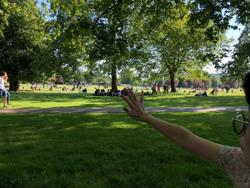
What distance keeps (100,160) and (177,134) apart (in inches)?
196

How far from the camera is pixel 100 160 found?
297 inches

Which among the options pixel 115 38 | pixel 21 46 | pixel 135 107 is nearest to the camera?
pixel 135 107

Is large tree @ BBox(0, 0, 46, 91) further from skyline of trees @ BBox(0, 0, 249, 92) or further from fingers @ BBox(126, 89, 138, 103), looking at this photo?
fingers @ BBox(126, 89, 138, 103)

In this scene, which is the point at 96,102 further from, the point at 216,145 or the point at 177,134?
the point at 216,145

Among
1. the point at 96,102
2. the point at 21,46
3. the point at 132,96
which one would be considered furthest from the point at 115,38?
the point at 21,46

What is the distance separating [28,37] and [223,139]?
4207 centimetres

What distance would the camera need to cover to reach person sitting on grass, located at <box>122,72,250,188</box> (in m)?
2.23

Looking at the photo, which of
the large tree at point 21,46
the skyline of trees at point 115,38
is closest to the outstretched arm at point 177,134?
the skyline of trees at point 115,38

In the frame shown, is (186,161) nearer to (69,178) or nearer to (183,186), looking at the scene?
(183,186)

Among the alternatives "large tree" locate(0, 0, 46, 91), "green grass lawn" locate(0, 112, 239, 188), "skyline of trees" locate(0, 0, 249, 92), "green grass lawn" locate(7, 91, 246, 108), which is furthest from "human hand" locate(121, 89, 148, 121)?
"large tree" locate(0, 0, 46, 91)

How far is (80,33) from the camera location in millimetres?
15750

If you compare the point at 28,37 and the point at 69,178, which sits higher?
the point at 28,37

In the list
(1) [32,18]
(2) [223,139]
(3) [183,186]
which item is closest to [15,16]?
(1) [32,18]

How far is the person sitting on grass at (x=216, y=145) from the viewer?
223 cm
